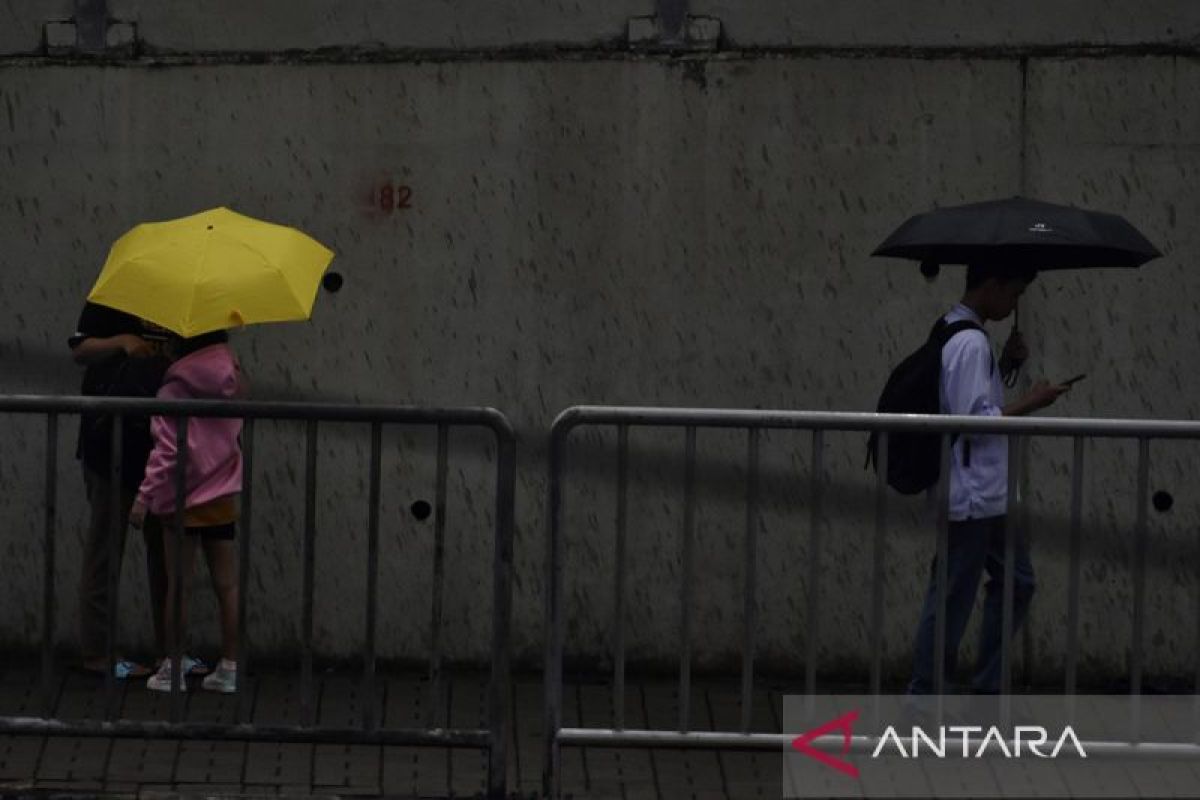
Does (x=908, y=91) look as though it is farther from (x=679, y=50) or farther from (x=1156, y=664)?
(x=1156, y=664)

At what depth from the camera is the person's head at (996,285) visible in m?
8.91

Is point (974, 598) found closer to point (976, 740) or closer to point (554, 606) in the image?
point (976, 740)

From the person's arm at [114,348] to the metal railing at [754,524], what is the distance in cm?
210

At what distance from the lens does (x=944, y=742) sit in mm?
8203

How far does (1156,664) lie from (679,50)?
2.85 meters

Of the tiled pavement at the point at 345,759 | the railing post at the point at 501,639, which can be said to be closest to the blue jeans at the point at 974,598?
the tiled pavement at the point at 345,759

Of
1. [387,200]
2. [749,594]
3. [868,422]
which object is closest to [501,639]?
[749,594]

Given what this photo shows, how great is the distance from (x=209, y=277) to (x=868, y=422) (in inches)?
87.3

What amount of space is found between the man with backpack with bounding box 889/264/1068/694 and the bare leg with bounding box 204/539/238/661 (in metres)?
2.36

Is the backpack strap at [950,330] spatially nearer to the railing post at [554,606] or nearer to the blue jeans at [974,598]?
the blue jeans at [974,598]

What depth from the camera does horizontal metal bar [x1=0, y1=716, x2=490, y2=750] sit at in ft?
26.3

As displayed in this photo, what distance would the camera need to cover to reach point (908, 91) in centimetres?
995

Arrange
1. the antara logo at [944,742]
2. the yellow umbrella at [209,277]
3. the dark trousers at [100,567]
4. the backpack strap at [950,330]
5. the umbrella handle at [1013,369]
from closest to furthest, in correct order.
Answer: the antara logo at [944,742] < the yellow umbrella at [209,277] < the backpack strap at [950,330] < the umbrella handle at [1013,369] < the dark trousers at [100,567]

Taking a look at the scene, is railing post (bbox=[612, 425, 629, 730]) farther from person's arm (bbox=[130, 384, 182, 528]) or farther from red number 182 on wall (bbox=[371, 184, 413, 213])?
red number 182 on wall (bbox=[371, 184, 413, 213])
